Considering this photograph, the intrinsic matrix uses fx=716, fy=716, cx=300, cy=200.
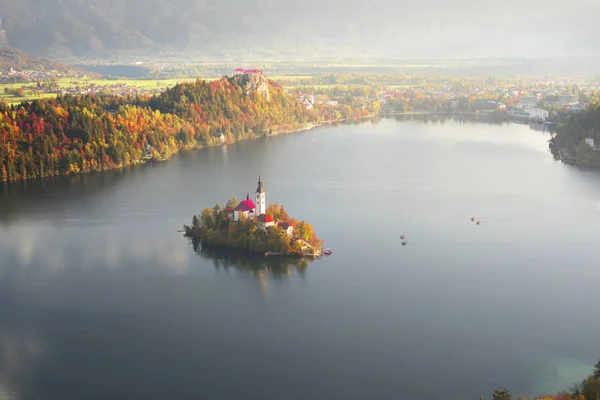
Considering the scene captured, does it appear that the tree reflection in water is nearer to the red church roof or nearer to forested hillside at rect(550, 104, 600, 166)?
the red church roof

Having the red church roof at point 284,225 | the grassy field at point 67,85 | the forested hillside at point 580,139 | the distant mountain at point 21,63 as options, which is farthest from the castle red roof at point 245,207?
the distant mountain at point 21,63

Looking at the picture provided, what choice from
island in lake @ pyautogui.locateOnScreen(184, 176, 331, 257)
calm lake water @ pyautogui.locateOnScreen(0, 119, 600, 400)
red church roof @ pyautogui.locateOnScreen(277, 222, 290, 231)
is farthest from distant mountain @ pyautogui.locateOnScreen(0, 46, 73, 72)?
red church roof @ pyautogui.locateOnScreen(277, 222, 290, 231)

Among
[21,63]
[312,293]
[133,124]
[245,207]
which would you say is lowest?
[312,293]

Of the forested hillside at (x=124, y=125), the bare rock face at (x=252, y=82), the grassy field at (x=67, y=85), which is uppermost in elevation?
the bare rock face at (x=252, y=82)

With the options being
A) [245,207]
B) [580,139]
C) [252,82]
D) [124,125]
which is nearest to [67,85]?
[252,82]

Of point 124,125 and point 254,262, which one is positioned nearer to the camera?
point 254,262

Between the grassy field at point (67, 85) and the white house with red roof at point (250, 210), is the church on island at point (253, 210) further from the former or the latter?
the grassy field at point (67, 85)

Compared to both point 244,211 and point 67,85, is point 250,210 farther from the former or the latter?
point 67,85
